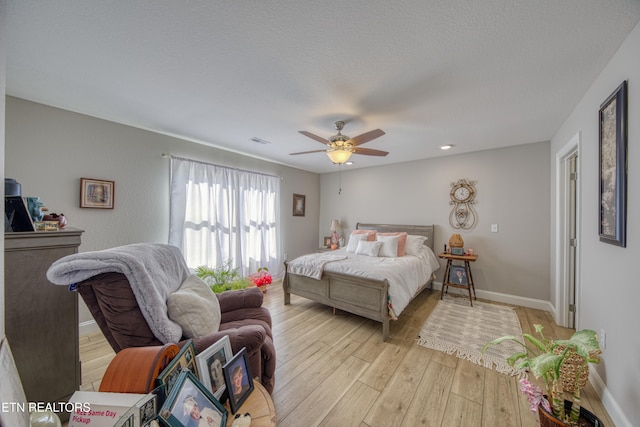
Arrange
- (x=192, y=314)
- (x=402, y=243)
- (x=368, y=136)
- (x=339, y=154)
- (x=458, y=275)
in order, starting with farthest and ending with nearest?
(x=402, y=243), (x=458, y=275), (x=339, y=154), (x=368, y=136), (x=192, y=314)

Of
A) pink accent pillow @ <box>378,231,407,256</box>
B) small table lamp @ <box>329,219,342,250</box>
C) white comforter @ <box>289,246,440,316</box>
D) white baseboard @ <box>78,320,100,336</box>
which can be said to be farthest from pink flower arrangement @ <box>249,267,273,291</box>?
pink accent pillow @ <box>378,231,407,256</box>

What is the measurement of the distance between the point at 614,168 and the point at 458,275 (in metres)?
2.50

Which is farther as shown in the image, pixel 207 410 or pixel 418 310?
pixel 418 310

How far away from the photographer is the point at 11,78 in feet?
6.15

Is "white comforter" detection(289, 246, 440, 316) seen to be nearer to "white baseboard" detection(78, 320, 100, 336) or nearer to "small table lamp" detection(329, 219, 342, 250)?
"small table lamp" detection(329, 219, 342, 250)

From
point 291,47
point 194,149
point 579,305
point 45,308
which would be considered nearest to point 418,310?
point 579,305

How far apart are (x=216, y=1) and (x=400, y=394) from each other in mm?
2775

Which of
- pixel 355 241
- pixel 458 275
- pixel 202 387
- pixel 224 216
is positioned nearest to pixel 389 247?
pixel 355 241

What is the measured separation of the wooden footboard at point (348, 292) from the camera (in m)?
2.63

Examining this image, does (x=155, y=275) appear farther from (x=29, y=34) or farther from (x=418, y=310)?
(x=418, y=310)

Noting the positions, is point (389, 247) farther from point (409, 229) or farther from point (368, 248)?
point (409, 229)

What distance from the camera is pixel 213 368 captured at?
40.2 inches

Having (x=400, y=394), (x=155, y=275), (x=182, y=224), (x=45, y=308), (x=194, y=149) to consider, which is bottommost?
(x=400, y=394)

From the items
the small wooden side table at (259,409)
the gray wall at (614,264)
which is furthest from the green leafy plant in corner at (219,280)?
the gray wall at (614,264)
